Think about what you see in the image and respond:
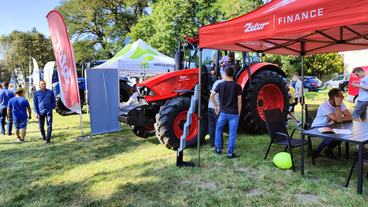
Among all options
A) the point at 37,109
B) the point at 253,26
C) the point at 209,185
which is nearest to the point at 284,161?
the point at 209,185

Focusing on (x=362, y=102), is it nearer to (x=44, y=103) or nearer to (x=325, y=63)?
(x=44, y=103)

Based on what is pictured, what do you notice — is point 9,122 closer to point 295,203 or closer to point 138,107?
point 138,107

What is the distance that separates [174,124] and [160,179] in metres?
1.54

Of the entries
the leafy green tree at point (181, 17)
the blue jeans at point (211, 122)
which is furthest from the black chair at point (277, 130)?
the leafy green tree at point (181, 17)

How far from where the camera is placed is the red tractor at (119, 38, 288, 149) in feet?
19.0

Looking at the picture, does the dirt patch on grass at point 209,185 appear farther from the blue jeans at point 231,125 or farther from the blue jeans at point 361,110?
the blue jeans at point 361,110

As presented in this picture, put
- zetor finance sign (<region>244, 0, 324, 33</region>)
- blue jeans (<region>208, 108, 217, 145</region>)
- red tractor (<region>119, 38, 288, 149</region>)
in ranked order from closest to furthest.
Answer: zetor finance sign (<region>244, 0, 324, 33</region>)
red tractor (<region>119, 38, 288, 149</region>)
blue jeans (<region>208, 108, 217, 145</region>)

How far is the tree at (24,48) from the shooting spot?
39688mm

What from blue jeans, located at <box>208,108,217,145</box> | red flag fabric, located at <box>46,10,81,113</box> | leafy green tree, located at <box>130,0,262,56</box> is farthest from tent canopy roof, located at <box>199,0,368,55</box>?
leafy green tree, located at <box>130,0,262,56</box>

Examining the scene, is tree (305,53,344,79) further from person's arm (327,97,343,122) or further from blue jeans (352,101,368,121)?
person's arm (327,97,343,122)

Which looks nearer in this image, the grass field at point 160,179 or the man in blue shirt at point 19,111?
the grass field at point 160,179

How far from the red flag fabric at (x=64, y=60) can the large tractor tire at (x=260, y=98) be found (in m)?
3.93

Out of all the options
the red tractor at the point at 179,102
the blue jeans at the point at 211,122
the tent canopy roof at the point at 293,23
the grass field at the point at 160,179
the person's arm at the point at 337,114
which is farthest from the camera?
the blue jeans at the point at 211,122

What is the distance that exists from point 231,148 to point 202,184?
4.13 ft
